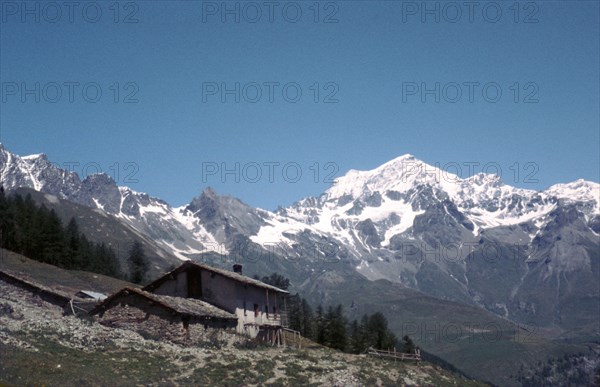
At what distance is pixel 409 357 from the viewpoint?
67.4 meters

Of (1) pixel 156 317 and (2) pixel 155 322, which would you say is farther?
(1) pixel 156 317

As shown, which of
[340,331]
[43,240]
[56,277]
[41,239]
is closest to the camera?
[56,277]

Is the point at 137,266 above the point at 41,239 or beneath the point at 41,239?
beneath

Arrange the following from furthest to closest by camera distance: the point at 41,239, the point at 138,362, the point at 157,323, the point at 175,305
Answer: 1. the point at 41,239
2. the point at 175,305
3. the point at 157,323
4. the point at 138,362

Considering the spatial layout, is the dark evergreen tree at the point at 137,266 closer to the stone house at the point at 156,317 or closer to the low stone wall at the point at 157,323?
the stone house at the point at 156,317

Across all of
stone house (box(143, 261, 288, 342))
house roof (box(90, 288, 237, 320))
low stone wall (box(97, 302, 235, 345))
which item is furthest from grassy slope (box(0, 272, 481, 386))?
stone house (box(143, 261, 288, 342))

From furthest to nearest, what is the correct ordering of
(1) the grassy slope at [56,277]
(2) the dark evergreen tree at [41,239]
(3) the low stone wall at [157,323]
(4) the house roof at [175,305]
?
(2) the dark evergreen tree at [41,239] < (1) the grassy slope at [56,277] < (4) the house roof at [175,305] < (3) the low stone wall at [157,323]

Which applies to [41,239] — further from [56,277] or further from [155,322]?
[155,322]

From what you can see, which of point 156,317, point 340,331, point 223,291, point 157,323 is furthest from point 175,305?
point 340,331

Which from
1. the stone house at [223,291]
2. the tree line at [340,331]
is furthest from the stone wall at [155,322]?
the tree line at [340,331]

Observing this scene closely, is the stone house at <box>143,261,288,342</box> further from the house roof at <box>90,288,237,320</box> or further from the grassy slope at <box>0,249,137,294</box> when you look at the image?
the grassy slope at <box>0,249,137,294</box>

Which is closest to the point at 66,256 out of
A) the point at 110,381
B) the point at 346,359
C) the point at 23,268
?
the point at 23,268

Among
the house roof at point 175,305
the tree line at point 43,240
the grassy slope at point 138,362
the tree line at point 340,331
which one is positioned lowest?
the tree line at point 340,331

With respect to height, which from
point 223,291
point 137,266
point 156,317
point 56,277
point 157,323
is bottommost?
point 157,323
